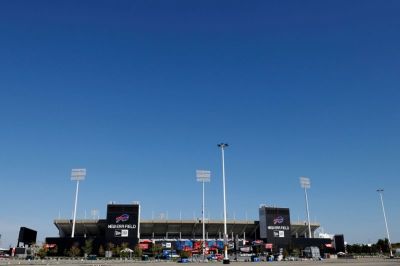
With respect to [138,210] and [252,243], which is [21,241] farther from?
[252,243]

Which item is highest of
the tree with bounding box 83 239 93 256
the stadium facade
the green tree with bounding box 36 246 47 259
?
the stadium facade

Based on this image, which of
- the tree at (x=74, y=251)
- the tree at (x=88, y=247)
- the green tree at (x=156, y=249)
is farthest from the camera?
the green tree at (x=156, y=249)

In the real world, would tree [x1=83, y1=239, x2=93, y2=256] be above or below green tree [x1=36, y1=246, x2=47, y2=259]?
above

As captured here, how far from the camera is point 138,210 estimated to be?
12225 cm

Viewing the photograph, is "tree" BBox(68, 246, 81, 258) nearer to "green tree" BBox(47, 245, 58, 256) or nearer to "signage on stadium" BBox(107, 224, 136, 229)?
"green tree" BBox(47, 245, 58, 256)

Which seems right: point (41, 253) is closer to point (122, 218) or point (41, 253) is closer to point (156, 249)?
point (122, 218)

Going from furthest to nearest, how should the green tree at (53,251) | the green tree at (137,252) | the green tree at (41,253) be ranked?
the green tree at (53,251) → the green tree at (137,252) → the green tree at (41,253)

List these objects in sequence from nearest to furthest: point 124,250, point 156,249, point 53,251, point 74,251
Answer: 1. point 124,250
2. point 74,251
3. point 156,249
4. point 53,251

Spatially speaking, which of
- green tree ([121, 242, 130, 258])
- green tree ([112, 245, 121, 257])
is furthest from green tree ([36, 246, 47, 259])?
green tree ([121, 242, 130, 258])

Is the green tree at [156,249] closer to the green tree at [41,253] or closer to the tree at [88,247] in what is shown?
the tree at [88,247]

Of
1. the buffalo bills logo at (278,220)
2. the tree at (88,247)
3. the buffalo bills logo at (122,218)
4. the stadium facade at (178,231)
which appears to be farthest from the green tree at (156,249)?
the buffalo bills logo at (278,220)

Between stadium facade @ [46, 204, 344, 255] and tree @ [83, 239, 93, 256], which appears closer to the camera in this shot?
tree @ [83, 239, 93, 256]

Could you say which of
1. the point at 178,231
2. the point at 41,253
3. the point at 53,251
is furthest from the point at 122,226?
the point at 178,231

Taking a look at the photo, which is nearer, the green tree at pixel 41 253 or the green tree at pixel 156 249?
the green tree at pixel 41 253
